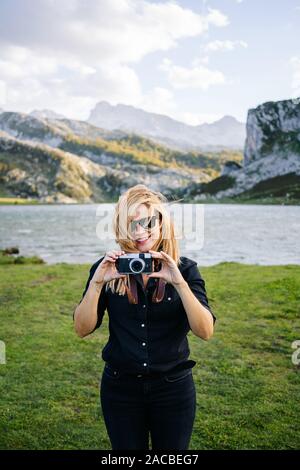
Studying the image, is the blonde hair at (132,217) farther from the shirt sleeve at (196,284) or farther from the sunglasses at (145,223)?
the shirt sleeve at (196,284)

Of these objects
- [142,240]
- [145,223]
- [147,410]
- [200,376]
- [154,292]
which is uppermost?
[145,223]

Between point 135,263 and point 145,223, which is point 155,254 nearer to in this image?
point 135,263

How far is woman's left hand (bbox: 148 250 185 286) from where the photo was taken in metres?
3.76

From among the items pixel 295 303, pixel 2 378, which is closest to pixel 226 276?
pixel 295 303

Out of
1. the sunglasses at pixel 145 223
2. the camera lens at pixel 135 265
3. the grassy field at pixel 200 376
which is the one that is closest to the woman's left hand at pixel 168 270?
the camera lens at pixel 135 265

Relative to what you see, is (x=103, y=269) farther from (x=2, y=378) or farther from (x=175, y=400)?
(x=2, y=378)

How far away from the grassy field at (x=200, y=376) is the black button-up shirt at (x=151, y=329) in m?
4.07

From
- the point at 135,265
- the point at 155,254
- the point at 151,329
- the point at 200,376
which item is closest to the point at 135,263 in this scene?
the point at 135,265

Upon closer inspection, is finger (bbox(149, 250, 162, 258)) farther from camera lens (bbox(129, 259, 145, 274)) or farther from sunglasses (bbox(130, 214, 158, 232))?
sunglasses (bbox(130, 214, 158, 232))

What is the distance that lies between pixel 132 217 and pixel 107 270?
0.52m

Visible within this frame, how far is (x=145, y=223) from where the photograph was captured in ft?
12.9
